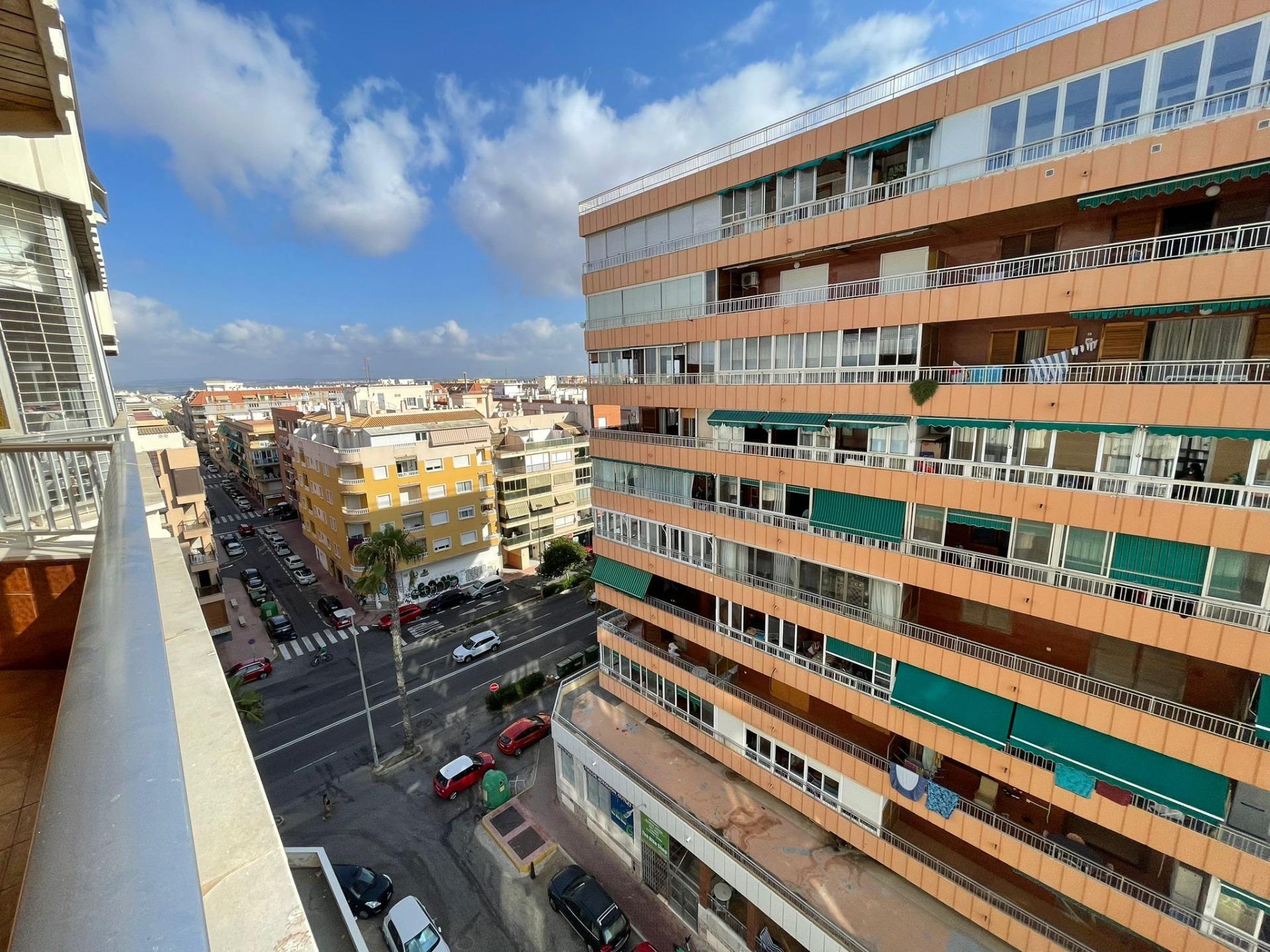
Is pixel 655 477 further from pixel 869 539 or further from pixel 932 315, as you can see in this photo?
pixel 932 315

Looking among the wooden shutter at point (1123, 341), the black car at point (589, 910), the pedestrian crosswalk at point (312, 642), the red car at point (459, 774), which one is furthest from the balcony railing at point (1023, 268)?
the pedestrian crosswalk at point (312, 642)

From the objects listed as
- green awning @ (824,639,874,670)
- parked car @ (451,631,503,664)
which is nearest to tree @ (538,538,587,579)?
parked car @ (451,631,503,664)

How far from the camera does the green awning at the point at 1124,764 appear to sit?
31.1 ft

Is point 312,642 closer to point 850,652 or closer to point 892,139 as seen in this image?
point 850,652

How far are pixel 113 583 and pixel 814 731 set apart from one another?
15.2 meters

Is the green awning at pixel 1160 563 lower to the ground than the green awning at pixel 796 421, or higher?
lower

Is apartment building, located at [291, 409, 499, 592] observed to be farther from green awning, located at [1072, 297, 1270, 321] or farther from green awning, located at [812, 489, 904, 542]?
green awning, located at [1072, 297, 1270, 321]

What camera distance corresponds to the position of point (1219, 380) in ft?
30.0

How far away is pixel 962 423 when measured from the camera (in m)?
11.5

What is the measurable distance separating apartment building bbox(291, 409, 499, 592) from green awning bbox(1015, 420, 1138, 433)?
3350cm

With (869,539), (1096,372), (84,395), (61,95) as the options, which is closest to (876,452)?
(869,539)

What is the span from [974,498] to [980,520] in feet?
1.77

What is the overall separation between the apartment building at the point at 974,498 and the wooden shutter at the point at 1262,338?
0.06 meters

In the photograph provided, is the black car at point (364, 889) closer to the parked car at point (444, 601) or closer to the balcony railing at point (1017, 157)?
the parked car at point (444, 601)
